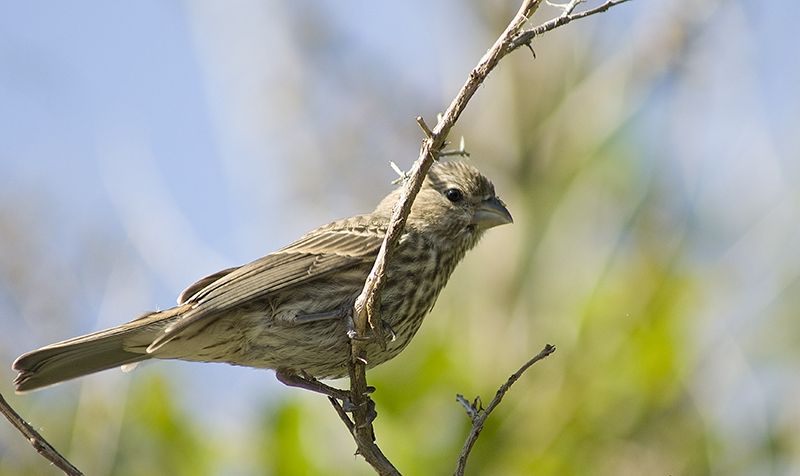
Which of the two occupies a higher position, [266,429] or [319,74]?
[319,74]

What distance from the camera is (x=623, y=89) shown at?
7.91 meters

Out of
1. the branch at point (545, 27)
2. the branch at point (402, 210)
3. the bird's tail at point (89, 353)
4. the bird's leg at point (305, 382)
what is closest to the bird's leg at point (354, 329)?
the branch at point (402, 210)

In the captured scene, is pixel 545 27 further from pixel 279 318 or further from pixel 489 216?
pixel 489 216

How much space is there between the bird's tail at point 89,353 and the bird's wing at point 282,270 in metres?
0.17

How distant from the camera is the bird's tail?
373 cm

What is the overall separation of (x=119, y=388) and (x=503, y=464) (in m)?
2.41

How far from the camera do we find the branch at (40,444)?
109 inches

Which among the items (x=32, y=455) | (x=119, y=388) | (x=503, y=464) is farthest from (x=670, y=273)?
(x=32, y=455)

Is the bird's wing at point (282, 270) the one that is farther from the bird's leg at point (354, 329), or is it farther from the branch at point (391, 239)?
the branch at point (391, 239)

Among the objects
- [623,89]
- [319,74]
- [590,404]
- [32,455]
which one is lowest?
[590,404]

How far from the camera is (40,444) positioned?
2791mm

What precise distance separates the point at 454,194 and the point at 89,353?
6.48ft

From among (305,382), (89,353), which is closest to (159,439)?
(89,353)

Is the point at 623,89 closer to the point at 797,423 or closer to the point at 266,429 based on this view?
the point at 797,423
